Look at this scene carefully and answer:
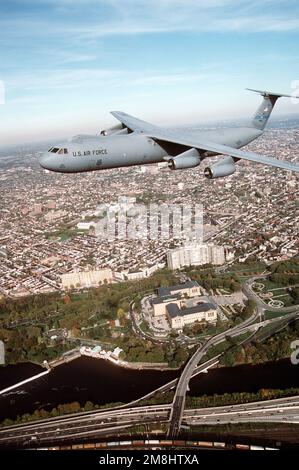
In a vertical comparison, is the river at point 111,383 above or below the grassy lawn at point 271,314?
below

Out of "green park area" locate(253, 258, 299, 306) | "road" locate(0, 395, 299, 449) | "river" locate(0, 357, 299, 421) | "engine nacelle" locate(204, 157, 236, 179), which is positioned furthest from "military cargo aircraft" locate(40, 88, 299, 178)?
"green park area" locate(253, 258, 299, 306)

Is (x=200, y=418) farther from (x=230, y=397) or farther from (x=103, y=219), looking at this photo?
(x=103, y=219)

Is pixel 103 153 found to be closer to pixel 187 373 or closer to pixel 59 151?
pixel 59 151

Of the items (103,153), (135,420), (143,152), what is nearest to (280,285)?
(135,420)

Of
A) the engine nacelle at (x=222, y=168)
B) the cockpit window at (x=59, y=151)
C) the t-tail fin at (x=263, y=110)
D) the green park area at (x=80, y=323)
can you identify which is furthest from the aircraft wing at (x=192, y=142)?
the green park area at (x=80, y=323)

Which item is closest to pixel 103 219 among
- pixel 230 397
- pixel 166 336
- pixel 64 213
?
pixel 64 213

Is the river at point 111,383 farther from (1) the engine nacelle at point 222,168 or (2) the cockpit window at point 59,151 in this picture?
(2) the cockpit window at point 59,151
